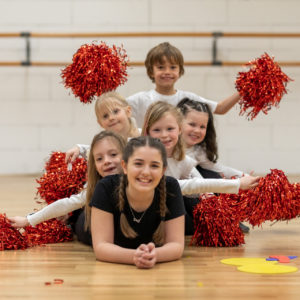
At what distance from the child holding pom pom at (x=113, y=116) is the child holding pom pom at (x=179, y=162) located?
0.58ft

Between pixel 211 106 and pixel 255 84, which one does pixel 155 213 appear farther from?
pixel 211 106

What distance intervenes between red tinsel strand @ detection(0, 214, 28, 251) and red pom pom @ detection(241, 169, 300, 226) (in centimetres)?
79

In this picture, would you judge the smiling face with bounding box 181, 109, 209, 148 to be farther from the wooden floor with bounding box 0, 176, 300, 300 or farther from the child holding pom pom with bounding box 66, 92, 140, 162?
the wooden floor with bounding box 0, 176, 300, 300

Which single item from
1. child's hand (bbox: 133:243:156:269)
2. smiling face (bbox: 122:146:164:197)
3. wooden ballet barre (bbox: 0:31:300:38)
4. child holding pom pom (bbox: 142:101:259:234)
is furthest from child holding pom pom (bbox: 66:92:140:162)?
wooden ballet barre (bbox: 0:31:300:38)

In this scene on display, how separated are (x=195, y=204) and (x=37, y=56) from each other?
8.84 ft

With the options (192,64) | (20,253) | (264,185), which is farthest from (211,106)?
(192,64)

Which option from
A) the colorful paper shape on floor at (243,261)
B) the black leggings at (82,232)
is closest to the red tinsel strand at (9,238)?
the black leggings at (82,232)

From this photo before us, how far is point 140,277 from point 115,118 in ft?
2.84

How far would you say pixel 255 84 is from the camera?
A: 227 cm

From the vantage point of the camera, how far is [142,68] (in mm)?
4605

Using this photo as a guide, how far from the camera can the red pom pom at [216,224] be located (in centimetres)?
211

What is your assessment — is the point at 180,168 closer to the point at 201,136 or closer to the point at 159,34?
the point at 201,136

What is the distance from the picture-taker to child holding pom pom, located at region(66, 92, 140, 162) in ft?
7.73

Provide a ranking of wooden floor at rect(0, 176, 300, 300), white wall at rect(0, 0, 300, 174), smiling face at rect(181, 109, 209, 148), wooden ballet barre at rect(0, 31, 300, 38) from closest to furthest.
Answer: wooden floor at rect(0, 176, 300, 300) → smiling face at rect(181, 109, 209, 148) → wooden ballet barre at rect(0, 31, 300, 38) → white wall at rect(0, 0, 300, 174)
